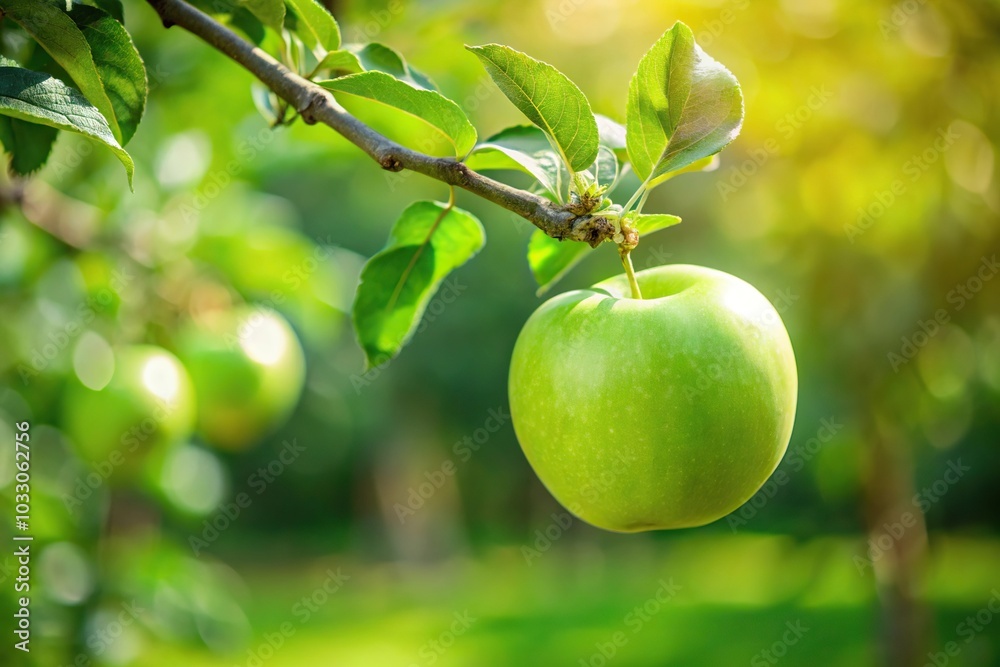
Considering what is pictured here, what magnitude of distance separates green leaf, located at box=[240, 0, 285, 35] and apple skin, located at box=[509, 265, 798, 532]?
34 centimetres

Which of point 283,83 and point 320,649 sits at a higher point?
point 283,83

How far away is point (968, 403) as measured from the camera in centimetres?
303

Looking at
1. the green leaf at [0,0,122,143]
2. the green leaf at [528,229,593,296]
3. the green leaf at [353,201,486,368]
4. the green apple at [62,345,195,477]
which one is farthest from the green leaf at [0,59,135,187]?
the green apple at [62,345,195,477]

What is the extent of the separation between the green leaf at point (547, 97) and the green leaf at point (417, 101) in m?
0.04

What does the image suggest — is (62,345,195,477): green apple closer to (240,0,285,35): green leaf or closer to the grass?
(240,0,285,35): green leaf

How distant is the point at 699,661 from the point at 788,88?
4882mm

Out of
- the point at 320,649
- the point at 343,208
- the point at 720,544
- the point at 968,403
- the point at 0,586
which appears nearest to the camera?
the point at 0,586

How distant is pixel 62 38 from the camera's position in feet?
1.88

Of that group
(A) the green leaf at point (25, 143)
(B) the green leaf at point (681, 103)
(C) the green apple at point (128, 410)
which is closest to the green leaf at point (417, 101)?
(B) the green leaf at point (681, 103)

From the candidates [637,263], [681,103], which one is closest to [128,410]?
[681,103]

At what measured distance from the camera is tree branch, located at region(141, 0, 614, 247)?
565 millimetres

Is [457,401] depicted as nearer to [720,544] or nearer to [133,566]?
[720,544]

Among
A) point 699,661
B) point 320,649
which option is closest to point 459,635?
point 320,649

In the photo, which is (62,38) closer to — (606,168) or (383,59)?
(383,59)
